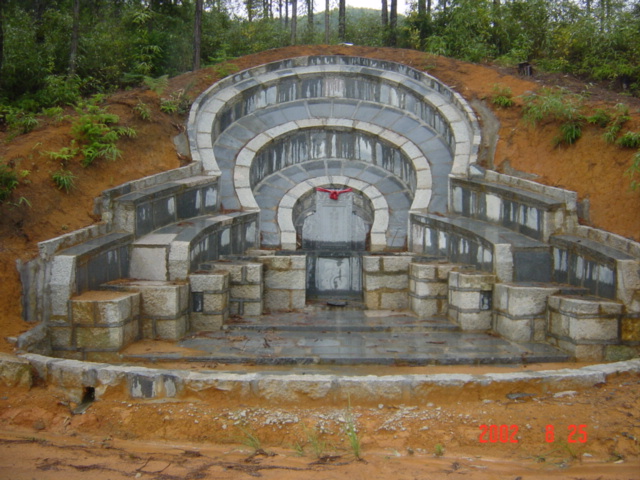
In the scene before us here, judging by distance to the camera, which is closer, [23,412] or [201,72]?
[23,412]

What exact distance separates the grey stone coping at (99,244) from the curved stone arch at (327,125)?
2.96m

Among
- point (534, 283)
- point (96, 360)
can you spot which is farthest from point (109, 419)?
point (534, 283)

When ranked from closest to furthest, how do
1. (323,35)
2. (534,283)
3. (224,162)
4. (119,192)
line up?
(534,283), (119,192), (224,162), (323,35)

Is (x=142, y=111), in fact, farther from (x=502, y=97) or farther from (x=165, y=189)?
(x=502, y=97)

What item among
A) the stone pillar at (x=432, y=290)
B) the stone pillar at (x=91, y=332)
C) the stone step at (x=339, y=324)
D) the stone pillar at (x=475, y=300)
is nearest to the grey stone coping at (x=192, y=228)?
the stone step at (x=339, y=324)

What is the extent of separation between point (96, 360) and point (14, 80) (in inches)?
327

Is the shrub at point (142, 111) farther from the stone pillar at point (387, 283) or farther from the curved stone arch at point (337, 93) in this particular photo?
the stone pillar at point (387, 283)

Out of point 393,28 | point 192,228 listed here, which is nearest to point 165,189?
point 192,228

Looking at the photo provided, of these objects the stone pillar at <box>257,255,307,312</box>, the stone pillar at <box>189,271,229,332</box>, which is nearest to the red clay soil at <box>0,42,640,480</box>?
the stone pillar at <box>189,271,229,332</box>

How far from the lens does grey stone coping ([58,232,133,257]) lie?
22.8 ft

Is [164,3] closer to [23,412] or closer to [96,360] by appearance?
[96,360]

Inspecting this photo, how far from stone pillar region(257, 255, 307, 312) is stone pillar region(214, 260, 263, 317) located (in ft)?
1.66

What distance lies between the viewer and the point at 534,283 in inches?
304
